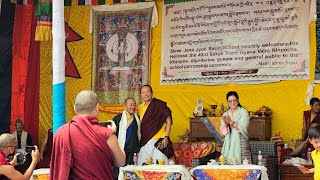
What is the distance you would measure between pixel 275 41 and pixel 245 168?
312 centimetres

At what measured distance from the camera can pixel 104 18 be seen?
38.5ft

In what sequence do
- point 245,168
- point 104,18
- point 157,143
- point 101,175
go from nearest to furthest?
point 101,175
point 245,168
point 157,143
point 104,18

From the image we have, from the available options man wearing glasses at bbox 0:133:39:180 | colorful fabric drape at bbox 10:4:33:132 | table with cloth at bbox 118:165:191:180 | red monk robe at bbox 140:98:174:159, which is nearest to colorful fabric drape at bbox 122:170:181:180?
table with cloth at bbox 118:165:191:180

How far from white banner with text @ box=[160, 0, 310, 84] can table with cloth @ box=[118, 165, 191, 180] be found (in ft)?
9.52

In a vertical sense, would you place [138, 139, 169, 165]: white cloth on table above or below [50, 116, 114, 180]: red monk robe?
below

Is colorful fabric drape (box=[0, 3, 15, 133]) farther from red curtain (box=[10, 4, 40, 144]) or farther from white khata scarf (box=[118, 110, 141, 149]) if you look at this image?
white khata scarf (box=[118, 110, 141, 149])

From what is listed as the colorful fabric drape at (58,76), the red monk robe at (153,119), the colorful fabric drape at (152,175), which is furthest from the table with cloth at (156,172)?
the colorful fabric drape at (58,76)

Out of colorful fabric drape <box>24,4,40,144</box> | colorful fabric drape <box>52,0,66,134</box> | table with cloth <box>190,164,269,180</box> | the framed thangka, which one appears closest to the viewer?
colorful fabric drape <box>52,0,66,134</box>

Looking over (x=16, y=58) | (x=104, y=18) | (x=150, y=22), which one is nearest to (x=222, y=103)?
(x=150, y=22)

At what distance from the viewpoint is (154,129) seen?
9477mm

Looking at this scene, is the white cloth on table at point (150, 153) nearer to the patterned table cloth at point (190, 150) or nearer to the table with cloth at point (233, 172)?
the patterned table cloth at point (190, 150)

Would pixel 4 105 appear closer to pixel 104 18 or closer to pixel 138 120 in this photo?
pixel 104 18

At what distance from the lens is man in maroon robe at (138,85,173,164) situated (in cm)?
934

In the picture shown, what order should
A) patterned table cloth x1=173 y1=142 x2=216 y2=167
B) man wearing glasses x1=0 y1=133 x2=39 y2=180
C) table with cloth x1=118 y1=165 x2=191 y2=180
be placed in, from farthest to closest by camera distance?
patterned table cloth x1=173 y1=142 x2=216 y2=167 < table with cloth x1=118 y1=165 x2=191 y2=180 < man wearing glasses x1=0 y1=133 x2=39 y2=180
